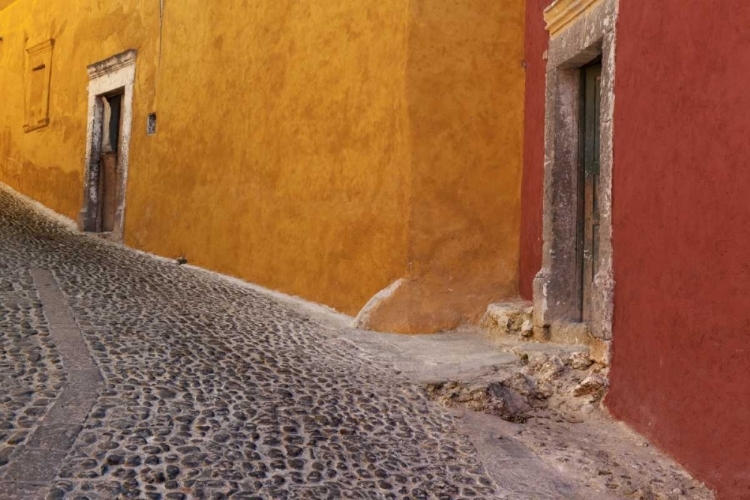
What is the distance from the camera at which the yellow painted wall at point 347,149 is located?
20.6 ft

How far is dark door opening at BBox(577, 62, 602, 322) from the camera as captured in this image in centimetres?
555

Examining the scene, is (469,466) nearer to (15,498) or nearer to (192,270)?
(15,498)

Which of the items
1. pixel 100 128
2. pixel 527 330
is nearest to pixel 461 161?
pixel 527 330

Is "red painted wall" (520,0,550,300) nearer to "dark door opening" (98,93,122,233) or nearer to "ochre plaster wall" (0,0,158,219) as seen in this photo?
"ochre plaster wall" (0,0,158,219)

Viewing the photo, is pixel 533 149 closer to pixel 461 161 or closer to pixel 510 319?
pixel 461 161

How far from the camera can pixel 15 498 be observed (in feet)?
9.88

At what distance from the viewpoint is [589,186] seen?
5.61m

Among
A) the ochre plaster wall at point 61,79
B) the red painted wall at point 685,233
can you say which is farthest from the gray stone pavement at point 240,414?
the ochre plaster wall at point 61,79

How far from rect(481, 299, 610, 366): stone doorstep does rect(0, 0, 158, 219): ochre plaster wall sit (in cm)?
643

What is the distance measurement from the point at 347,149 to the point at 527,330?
2.29 m

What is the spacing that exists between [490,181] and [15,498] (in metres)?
4.37

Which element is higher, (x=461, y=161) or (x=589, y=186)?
(x=461, y=161)

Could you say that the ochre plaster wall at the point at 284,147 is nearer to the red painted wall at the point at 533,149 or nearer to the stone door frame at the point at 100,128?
the stone door frame at the point at 100,128

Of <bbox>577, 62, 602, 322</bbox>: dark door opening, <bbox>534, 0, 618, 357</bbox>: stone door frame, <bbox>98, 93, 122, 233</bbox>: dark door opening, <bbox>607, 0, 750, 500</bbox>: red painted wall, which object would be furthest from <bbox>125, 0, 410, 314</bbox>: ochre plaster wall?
<bbox>607, 0, 750, 500</bbox>: red painted wall
